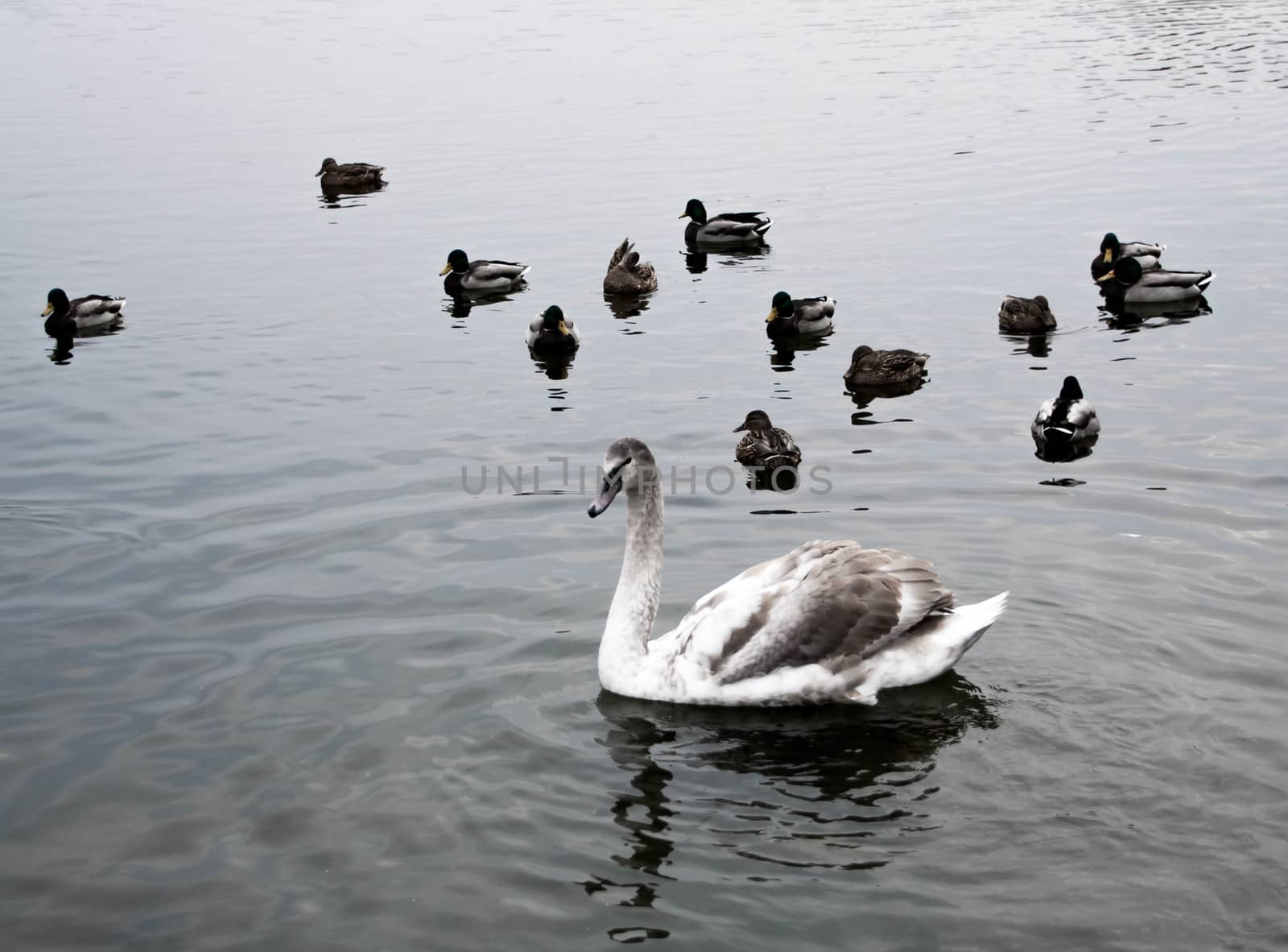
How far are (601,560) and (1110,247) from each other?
13447mm

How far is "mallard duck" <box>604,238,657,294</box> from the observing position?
24.3 meters

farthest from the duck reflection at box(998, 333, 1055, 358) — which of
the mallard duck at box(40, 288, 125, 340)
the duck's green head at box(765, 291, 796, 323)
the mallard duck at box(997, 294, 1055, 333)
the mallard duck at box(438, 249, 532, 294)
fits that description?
the mallard duck at box(40, 288, 125, 340)

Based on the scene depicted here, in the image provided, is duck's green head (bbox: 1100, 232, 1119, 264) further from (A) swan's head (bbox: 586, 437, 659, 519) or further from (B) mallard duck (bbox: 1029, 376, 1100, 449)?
(A) swan's head (bbox: 586, 437, 659, 519)

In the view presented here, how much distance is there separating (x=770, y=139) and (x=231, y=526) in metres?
25.5

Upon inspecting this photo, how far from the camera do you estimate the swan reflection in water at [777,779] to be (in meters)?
8.52

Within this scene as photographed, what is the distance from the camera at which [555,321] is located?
21312 mm

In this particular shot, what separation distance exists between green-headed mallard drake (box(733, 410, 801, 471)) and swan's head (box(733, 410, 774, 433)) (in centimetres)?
3

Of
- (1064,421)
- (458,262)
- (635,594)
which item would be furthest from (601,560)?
(458,262)

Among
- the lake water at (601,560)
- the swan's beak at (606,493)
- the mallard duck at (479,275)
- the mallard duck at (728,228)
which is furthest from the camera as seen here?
the mallard duck at (728,228)

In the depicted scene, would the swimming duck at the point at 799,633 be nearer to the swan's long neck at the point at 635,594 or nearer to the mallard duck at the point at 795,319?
the swan's long neck at the point at 635,594

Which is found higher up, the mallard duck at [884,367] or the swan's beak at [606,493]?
the mallard duck at [884,367]

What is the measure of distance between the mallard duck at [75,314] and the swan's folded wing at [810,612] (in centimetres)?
1472

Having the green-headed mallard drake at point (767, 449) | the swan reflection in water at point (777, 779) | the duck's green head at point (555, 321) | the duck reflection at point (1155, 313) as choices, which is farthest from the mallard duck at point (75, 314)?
the duck reflection at point (1155, 313)

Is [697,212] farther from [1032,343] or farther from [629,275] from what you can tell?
[1032,343]
